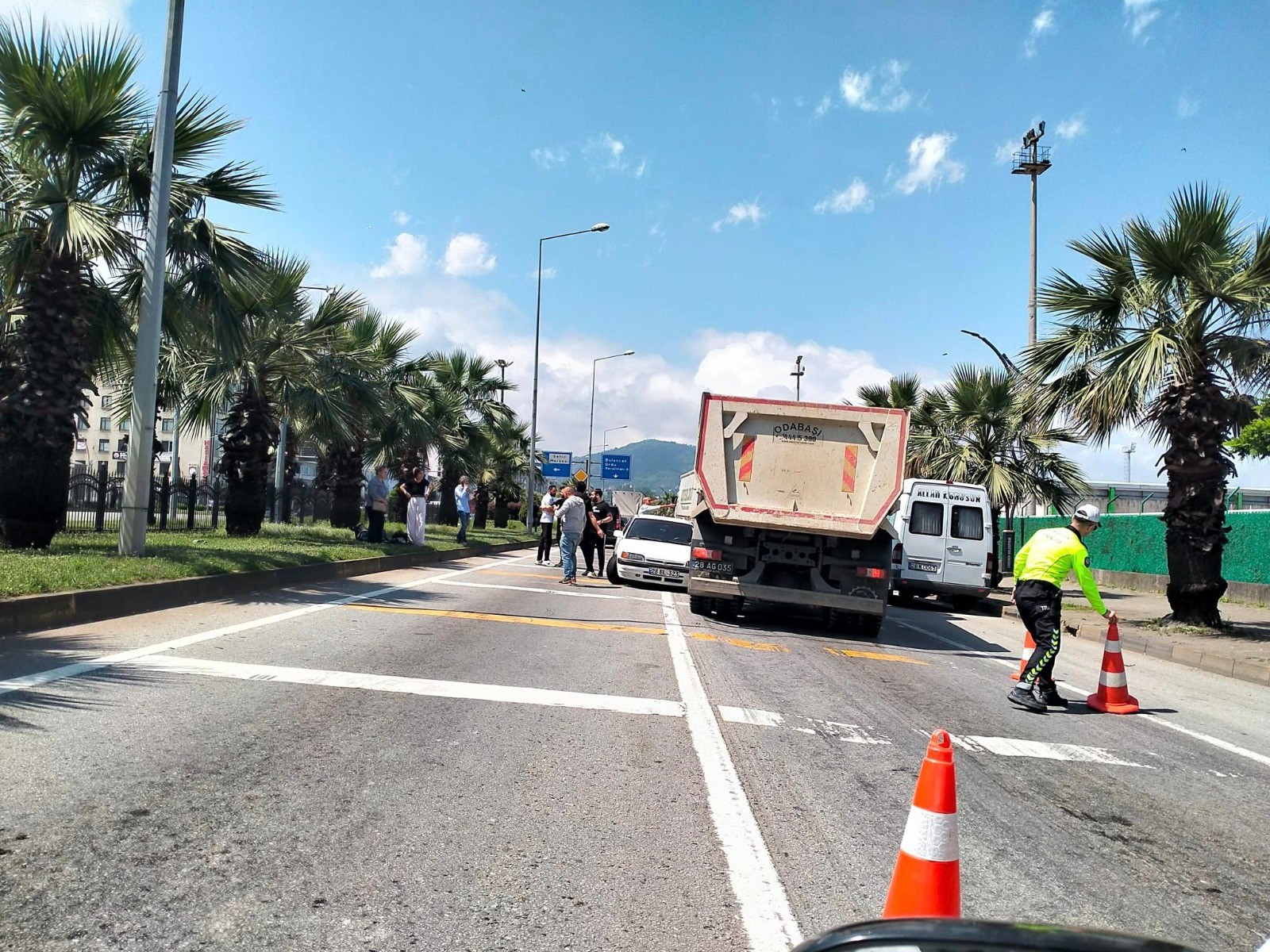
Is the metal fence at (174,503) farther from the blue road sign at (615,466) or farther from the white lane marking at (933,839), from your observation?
the blue road sign at (615,466)

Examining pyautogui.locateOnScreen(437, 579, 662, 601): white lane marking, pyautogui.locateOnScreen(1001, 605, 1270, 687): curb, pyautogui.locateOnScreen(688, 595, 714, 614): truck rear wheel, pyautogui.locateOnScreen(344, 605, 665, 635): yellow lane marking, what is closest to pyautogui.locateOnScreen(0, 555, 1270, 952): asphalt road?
pyautogui.locateOnScreen(1001, 605, 1270, 687): curb

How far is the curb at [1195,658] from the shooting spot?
36.9 ft

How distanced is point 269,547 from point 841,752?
1368 centimetres

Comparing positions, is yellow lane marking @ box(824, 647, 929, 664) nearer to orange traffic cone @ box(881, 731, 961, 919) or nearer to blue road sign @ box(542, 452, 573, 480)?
orange traffic cone @ box(881, 731, 961, 919)

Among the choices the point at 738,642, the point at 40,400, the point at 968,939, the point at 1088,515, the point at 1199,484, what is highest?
the point at 40,400

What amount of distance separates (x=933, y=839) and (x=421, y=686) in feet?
15.7

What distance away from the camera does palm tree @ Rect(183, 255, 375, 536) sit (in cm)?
2133

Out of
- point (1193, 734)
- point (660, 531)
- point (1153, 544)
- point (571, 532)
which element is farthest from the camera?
point (1153, 544)

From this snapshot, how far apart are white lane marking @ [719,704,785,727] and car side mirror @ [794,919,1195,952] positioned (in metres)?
5.17

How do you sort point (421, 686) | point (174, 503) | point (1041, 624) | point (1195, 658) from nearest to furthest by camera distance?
point (421, 686) < point (1041, 624) < point (1195, 658) < point (174, 503)

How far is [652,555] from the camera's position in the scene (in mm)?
18672

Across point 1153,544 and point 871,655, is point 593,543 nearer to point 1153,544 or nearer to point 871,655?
point 871,655

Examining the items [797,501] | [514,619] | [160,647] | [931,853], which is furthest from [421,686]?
[797,501]

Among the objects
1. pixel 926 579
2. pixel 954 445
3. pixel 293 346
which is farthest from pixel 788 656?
pixel 954 445
